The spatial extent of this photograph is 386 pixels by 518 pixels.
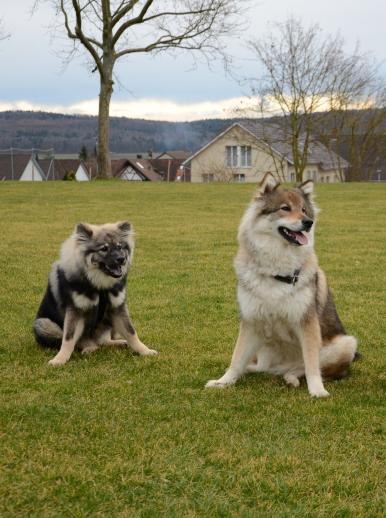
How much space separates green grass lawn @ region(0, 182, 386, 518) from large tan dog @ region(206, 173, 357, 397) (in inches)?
7.6

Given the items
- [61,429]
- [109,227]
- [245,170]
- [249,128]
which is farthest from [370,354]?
[245,170]

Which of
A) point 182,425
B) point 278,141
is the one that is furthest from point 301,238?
point 278,141

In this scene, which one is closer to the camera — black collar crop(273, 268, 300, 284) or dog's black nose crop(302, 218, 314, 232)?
dog's black nose crop(302, 218, 314, 232)

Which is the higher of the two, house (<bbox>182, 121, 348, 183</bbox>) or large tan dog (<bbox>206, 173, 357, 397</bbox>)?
house (<bbox>182, 121, 348, 183</bbox>)

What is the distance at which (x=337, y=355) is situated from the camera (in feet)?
16.5

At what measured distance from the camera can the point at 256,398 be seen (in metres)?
4.70

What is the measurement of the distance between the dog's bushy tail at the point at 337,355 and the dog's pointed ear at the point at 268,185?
125cm

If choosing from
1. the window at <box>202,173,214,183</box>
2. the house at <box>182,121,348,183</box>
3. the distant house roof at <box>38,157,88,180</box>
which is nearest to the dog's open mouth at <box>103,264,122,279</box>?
the house at <box>182,121,348,183</box>

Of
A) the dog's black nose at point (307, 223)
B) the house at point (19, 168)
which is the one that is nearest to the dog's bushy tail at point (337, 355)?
the dog's black nose at point (307, 223)

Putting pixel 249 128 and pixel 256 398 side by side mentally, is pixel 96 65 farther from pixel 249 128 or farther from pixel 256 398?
pixel 256 398

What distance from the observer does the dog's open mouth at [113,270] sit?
5574 millimetres

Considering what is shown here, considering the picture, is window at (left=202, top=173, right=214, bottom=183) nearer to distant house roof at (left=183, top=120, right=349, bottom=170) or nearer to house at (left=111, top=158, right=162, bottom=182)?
distant house roof at (left=183, top=120, right=349, bottom=170)

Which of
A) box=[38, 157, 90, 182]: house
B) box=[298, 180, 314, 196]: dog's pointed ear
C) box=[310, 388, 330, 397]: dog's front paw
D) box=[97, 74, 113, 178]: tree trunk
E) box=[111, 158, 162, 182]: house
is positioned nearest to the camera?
box=[310, 388, 330, 397]: dog's front paw

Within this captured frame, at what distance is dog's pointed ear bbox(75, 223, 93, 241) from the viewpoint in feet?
18.7
